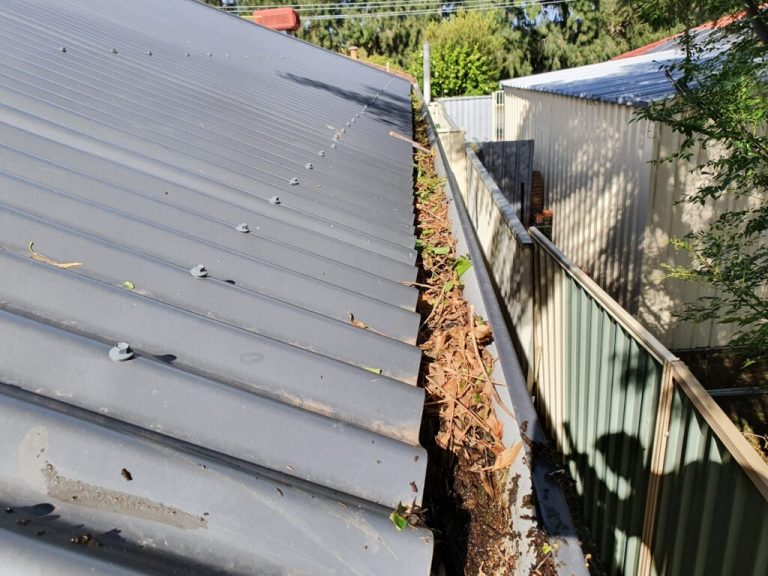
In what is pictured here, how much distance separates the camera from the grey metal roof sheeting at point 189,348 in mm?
1112

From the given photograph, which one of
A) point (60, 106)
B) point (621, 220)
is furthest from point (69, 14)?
point (621, 220)

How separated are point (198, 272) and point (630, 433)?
2.26 metres

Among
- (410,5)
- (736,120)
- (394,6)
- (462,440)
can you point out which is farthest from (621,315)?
(394,6)

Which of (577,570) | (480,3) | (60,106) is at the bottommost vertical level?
(577,570)

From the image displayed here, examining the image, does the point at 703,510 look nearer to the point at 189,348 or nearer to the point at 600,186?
the point at 189,348

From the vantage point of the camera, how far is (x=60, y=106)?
2.94 metres

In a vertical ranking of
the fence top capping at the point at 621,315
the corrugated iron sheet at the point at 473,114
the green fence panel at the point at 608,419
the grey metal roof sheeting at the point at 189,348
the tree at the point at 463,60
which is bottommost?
the green fence panel at the point at 608,419

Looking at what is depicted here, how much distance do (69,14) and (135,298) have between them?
527 centimetres

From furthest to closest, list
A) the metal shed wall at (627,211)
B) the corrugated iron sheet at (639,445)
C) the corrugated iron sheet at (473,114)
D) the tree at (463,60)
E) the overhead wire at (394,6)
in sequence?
the overhead wire at (394,6), the tree at (463,60), the corrugated iron sheet at (473,114), the metal shed wall at (627,211), the corrugated iron sheet at (639,445)

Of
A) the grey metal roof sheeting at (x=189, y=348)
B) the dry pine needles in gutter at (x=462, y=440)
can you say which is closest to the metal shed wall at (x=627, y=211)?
the dry pine needles in gutter at (x=462, y=440)

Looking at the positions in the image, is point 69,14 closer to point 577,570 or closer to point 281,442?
point 281,442

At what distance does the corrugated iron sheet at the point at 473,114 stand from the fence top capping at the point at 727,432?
20696 mm

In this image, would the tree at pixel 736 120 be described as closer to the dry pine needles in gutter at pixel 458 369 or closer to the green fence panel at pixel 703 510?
the green fence panel at pixel 703 510

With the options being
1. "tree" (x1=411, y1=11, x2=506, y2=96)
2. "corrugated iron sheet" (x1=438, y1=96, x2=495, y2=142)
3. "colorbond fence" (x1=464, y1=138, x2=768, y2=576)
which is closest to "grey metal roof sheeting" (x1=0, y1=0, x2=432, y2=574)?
"colorbond fence" (x1=464, y1=138, x2=768, y2=576)
